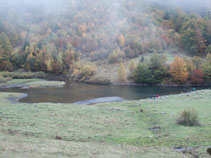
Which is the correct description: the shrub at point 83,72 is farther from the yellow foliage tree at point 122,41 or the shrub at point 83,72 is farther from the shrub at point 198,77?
the shrub at point 198,77

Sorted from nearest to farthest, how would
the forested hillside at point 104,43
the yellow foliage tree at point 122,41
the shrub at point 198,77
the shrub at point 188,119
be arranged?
1. the shrub at point 188,119
2. the shrub at point 198,77
3. the forested hillside at point 104,43
4. the yellow foliage tree at point 122,41

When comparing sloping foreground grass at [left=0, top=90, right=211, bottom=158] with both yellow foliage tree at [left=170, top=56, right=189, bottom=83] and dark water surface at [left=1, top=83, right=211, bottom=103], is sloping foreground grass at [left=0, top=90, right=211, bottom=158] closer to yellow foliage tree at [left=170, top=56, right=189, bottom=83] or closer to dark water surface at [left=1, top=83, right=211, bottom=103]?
dark water surface at [left=1, top=83, right=211, bottom=103]

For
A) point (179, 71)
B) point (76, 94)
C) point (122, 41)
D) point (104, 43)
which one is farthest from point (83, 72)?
point (104, 43)

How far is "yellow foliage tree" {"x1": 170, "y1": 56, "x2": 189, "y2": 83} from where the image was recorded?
92.8m

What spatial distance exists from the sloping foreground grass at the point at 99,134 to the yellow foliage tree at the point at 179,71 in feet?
192

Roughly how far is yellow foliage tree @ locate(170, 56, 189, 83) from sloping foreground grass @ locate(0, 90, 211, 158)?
192 ft

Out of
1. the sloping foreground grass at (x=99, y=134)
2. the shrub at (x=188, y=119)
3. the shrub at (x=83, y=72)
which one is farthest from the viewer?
the shrub at (x=83, y=72)

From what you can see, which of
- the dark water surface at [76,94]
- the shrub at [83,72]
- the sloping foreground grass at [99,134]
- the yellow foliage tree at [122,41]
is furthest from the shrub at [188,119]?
the yellow foliage tree at [122,41]

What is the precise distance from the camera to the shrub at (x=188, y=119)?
2467cm

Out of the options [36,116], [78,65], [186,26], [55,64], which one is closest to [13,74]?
[55,64]

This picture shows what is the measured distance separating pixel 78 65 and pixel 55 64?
13.1 m

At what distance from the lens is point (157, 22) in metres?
191

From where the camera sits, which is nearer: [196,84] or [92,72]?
[196,84]

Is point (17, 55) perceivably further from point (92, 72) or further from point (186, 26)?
point (186, 26)
